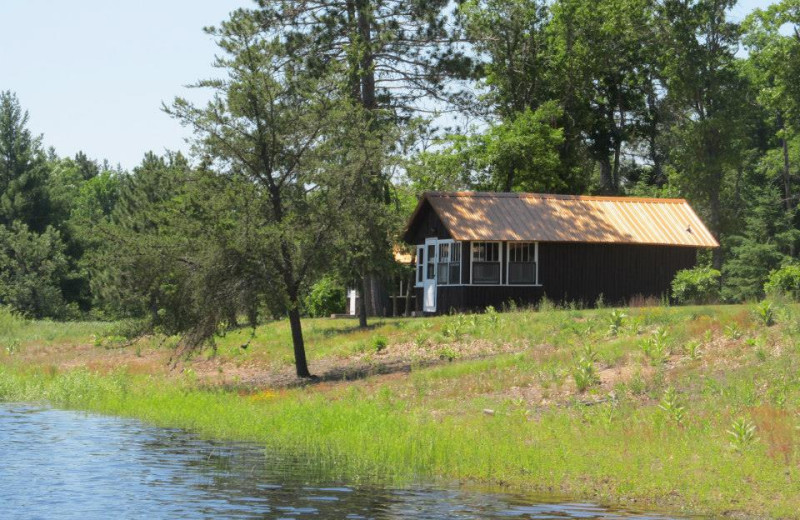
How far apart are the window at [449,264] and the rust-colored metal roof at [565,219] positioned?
1509 mm

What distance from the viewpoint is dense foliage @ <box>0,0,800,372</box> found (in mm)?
30641

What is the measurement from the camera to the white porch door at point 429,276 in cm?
4450

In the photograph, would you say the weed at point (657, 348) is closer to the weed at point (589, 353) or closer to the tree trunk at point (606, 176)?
the weed at point (589, 353)

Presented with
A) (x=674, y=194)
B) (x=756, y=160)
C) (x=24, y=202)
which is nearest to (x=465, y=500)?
(x=674, y=194)

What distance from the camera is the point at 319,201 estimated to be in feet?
104

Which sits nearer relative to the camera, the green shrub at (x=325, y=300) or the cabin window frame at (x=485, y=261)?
the cabin window frame at (x=485, y=261)

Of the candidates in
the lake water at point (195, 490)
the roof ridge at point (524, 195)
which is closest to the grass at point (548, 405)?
the lake water at point (195, 490)

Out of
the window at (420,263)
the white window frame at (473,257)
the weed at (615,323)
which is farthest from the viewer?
the window at (420,263)

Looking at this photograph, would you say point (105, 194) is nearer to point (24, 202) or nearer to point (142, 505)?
point (24, 202)

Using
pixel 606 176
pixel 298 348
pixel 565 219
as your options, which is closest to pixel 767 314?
pixel 298 348

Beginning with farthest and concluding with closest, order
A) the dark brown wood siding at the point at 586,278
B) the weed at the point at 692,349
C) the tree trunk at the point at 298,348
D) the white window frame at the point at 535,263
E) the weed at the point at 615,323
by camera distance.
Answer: the white window frame at the point at 535,263 → the dark brown wood siding at the point at 586,278 → the tree trunk at the point at 298,348 → the weed at the point at 615,323 → the weed at the point at 692,349

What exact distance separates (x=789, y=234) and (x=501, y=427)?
166 feet

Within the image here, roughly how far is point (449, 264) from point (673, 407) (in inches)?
949

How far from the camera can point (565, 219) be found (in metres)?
43.7
